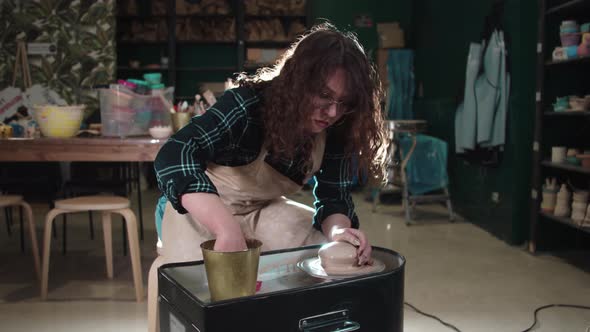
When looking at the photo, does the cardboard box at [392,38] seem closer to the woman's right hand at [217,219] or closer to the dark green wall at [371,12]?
the dark green wall at [371,12]

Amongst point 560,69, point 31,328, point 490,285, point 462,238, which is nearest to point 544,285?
point 490,285

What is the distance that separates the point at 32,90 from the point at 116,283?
11.7ft

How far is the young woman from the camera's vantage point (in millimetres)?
1242

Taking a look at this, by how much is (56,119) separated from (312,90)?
2.02 m

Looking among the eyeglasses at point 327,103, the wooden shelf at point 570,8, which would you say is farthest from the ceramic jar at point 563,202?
the eyeglasses at point 327,103

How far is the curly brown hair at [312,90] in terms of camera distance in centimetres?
130

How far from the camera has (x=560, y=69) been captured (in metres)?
3.64

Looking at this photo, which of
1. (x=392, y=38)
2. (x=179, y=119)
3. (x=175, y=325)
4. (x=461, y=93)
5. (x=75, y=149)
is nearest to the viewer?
(x=175, y=325)

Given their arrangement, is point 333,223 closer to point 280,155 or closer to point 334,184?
point 334,184

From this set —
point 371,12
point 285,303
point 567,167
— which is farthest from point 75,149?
point 371,12

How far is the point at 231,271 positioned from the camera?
100cm

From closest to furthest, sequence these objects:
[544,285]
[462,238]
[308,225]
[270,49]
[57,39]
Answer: [308,225], [544,285], [462,238], [57,39], [270,49]

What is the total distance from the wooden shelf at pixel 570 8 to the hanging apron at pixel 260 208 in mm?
2498

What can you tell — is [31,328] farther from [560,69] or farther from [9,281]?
[560,69]
